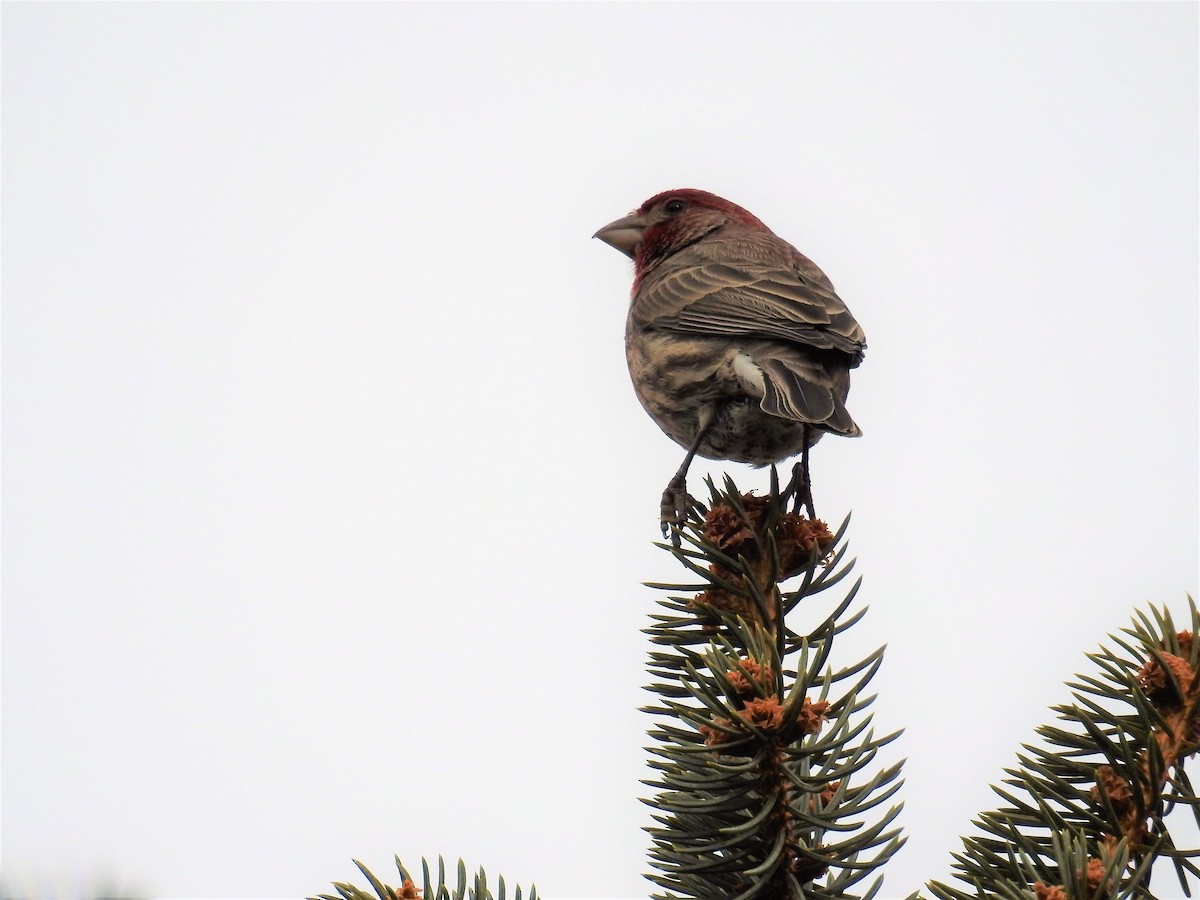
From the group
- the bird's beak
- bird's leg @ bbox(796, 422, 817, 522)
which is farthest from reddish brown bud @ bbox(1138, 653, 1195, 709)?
the bird's beak

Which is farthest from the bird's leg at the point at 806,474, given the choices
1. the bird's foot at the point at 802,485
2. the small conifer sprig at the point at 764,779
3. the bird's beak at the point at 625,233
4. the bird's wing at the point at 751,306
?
the bird's beak at the point at 625,233

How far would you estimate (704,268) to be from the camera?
17.4 ft

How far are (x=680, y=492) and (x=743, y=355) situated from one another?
912 millimetres

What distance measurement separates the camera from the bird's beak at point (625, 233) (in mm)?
6453

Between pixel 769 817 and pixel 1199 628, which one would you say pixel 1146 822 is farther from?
pixel 769 817

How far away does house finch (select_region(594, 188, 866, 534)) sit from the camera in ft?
13.6

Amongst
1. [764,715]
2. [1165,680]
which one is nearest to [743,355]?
[1165,680]

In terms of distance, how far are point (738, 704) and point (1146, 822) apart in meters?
0.74

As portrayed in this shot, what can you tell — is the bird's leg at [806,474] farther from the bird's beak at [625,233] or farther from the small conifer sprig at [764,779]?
the bird's beak at [625,233]

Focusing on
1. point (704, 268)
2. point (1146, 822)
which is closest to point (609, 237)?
point (704, 268)

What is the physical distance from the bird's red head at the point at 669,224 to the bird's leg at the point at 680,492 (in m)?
1.78

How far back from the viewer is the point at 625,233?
21.2 ft

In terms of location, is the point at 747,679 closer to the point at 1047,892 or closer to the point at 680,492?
the point at 1047,892

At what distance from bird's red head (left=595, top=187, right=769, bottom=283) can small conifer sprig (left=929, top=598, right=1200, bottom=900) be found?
4.25 metres
